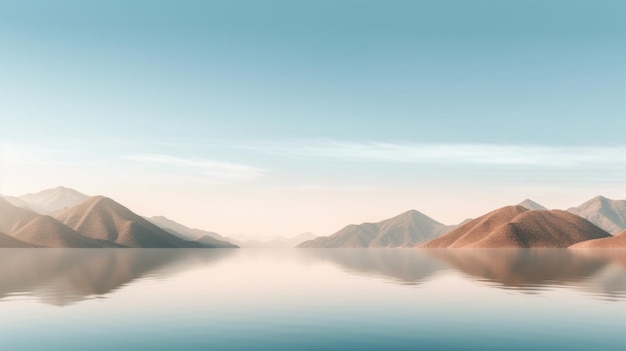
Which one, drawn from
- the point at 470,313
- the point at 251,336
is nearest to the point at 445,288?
the point at 470,313

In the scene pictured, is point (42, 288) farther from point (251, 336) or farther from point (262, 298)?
point (251, 336)

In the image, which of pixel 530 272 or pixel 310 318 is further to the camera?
pixel 530 272

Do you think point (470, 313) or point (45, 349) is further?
point (470, 313)

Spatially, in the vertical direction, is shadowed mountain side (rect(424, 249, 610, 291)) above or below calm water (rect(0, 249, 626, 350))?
above

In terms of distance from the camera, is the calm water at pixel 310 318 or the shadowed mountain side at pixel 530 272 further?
the shadowed mountain side at pixel 530 272

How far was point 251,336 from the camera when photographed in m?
28.8

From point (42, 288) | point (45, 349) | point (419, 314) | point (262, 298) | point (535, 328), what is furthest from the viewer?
point (42, 288)

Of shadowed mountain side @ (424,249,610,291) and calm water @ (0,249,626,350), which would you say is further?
shadowed mountain side @ (424,249,610,291)

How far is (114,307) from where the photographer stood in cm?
3944

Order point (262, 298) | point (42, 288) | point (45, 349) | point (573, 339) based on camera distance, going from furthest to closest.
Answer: point (42, 288), point (262, 298), point (573, 339), point (45, 349)

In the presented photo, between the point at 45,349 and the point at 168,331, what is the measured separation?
6.91m

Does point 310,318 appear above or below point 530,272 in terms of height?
below

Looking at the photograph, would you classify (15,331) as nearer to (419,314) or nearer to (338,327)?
(338,327)

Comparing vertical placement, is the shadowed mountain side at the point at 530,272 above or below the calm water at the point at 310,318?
above
